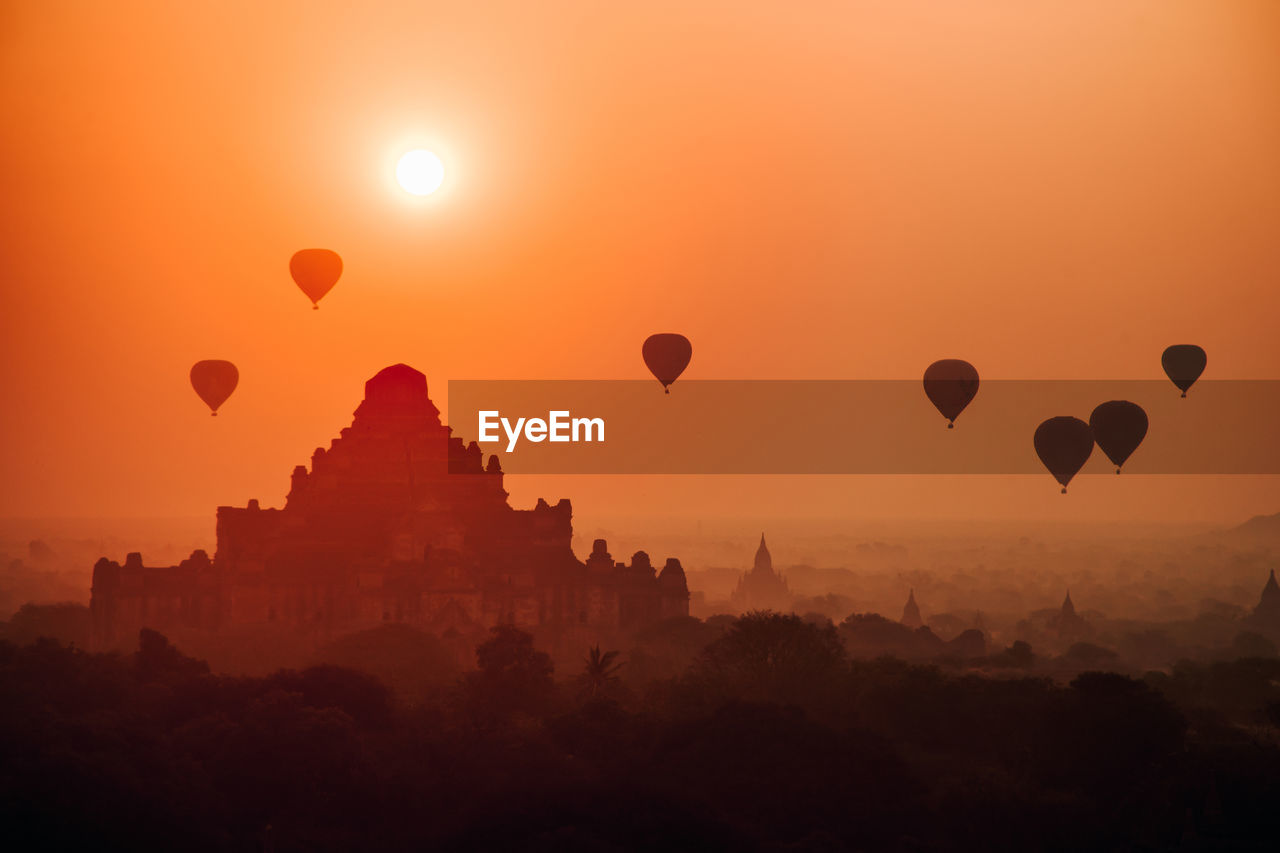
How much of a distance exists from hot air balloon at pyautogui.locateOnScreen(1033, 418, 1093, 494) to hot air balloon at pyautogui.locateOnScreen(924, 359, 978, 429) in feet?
16.3

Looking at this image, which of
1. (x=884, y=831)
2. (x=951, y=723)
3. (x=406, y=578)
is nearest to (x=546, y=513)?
(x=406, y=578)

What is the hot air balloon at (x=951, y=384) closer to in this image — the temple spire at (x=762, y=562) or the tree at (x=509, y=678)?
the tree at (x=509, y=678)

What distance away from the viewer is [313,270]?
284 feet

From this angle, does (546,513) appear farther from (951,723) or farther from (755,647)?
(951,723)

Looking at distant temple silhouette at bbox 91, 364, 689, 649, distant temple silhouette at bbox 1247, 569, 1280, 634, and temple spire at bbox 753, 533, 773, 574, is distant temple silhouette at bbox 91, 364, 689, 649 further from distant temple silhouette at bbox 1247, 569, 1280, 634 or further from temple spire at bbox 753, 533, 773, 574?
temple spire at bbox 753, 533, 773, 574

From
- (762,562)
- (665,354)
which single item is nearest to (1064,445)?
(665,354)

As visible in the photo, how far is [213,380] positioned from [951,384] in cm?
4162

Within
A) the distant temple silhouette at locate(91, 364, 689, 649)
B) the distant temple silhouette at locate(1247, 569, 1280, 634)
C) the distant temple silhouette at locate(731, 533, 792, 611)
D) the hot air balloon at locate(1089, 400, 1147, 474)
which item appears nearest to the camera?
the distant temple silhouette at locate(91, 364, 689, 649)

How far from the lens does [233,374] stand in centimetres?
9675

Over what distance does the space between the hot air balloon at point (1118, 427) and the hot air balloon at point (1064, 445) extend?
2.54ft

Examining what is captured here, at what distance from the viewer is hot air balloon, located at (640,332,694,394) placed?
86.5 meters

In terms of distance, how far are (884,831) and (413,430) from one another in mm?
49656

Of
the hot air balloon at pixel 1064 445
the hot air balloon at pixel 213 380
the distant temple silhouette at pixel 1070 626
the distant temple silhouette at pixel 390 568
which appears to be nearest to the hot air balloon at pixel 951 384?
the hot air balloon at pixel 1064 445

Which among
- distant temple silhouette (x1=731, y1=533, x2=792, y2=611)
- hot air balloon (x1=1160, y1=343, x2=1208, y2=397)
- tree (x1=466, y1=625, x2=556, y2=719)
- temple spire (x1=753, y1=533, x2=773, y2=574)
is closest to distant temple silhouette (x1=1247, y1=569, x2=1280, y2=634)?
distant temple silhouette (x1=731, y1=533, x2=792, y2=611)
